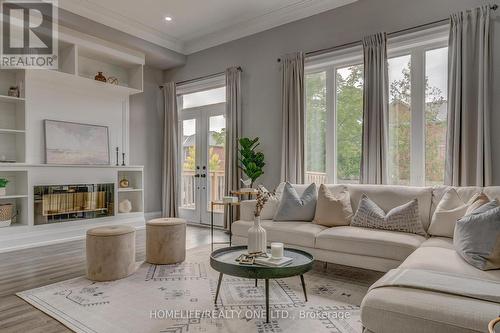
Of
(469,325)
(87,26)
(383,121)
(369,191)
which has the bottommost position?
(469,325)

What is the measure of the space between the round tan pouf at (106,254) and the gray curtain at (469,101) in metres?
3.42

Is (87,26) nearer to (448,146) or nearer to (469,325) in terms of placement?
(448,146)

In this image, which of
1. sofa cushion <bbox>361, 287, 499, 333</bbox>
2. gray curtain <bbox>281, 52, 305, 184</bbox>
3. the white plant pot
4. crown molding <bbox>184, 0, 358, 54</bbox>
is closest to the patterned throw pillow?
gray curtain <bbox>281, 52, 305, 184</bbox>

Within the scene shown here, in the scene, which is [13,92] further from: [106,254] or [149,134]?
[106,254]

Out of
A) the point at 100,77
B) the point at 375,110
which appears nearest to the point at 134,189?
the point at 100,77

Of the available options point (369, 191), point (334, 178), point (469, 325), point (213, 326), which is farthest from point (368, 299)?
point (334, 178)

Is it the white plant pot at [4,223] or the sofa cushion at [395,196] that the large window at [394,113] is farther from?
the white plant pot at [4,223]

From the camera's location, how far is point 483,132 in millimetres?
3434

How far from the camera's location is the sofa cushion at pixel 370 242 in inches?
110

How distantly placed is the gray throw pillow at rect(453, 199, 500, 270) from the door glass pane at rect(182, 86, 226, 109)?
14.7 feet

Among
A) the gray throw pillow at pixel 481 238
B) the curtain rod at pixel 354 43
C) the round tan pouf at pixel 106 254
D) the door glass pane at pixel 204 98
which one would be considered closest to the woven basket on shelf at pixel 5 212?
the round tan pouf at pixel 106 254

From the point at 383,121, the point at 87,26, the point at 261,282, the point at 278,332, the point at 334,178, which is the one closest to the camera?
the point at 278,332

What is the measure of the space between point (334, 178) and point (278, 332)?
9.41 ft

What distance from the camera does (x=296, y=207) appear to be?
12.5 feet
